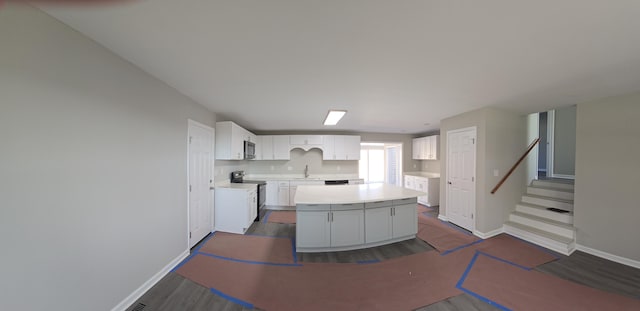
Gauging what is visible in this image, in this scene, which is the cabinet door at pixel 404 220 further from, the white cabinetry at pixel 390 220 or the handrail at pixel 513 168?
the handrail at pixel 513 168

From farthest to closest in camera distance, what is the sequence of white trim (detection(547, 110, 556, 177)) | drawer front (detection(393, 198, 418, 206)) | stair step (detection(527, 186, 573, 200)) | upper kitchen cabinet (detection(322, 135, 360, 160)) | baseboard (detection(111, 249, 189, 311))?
upper kitchen cabinet (detection(322, 135, 360, 160))
white trim (detection(547, 110, 556, 177))
stair step (detection(527, 186, 573, 200))
drawer front (detection(393, 198, 418, 206))
baseboard (detection(111, 249, 189, 311))

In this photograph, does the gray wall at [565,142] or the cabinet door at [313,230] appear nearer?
the cabinet door at [313,230]

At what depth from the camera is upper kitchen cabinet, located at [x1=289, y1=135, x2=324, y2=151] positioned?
5.60 meters

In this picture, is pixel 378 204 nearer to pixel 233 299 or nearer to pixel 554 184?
pixel 233 299

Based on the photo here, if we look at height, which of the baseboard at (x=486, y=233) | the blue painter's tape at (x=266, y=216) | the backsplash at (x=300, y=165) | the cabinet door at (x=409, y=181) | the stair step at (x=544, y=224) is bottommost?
the blue painter's tape at (x=266, y=216)

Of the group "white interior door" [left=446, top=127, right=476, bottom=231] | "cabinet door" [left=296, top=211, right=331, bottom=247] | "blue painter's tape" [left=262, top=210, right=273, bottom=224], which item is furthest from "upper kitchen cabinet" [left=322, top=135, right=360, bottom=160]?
"cabinet door" [left=296, top=211, right=331, bottom=247]

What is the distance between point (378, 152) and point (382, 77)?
6.04 metres

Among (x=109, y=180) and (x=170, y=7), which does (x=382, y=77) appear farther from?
(x=109, y=180)

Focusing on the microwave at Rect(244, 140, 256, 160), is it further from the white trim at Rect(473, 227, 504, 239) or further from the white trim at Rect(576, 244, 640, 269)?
the white trim at Rect(576, 244, 640, 269)

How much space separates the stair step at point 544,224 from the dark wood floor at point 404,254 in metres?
0.33

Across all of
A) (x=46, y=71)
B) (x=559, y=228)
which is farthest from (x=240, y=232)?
(x=559, y=228)

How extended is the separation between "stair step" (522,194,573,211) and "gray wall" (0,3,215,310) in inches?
250

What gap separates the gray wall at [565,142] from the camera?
15.2 feet

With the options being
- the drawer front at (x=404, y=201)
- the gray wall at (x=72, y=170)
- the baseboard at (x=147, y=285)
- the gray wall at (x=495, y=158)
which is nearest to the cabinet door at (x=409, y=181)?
the gray wall at (x=495, y=158)
